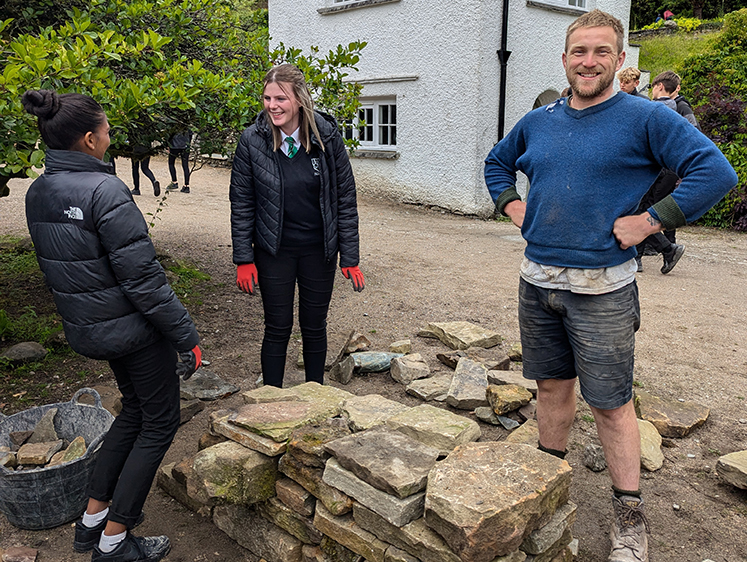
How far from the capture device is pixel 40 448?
2984mm

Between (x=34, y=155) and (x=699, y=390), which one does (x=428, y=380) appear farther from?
(x=34, y=155)

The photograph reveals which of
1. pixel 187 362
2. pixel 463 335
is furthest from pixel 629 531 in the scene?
pixel 463 335

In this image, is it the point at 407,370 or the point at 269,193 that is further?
the point at 407,370

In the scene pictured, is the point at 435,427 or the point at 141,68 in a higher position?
the point at 141,68

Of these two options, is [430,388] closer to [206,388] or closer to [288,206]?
[206,388]

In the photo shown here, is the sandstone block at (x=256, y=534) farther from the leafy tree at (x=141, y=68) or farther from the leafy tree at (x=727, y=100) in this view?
the leafy tree at (x=727, y=100)

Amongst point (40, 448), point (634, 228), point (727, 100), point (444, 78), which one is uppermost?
point (444, 78)

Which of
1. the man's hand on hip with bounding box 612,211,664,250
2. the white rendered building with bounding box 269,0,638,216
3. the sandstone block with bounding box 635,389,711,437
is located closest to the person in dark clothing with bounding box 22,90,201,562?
the man's hand on hip with bounding box 612,211,664,250

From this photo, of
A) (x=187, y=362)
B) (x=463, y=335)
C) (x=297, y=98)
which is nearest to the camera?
(x=187, y=362)

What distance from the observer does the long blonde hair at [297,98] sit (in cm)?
321

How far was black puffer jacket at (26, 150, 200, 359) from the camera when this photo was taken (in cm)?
235

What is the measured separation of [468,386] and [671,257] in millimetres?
4477

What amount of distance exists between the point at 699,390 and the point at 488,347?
5.28 ft

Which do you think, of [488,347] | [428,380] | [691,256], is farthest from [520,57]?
[428,380]
